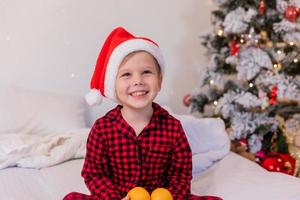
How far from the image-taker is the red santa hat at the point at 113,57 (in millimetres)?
1219

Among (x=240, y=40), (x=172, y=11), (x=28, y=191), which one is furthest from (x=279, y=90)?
(x=28, y=191)

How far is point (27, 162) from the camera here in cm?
174

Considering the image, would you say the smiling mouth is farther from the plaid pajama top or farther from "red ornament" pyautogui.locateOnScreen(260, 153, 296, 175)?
"red ornament" pyautogui.locateOnScreen(260, 153, 296, 175)

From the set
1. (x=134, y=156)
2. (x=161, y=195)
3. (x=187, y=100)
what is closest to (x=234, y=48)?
(x=187, y=100)

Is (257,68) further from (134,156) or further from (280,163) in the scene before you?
(134,156)

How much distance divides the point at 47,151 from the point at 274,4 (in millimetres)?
1425

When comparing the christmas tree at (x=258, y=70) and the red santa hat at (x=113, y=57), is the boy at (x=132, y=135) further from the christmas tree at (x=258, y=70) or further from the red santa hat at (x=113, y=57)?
the christmas tree at (x=258, y=70)

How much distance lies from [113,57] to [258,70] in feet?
3.71

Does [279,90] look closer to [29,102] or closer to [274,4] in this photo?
[274,4]

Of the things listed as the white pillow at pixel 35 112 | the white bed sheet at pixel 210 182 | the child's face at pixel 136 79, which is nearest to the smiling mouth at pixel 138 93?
the child's face at pixel 136 79

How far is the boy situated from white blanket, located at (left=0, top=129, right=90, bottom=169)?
22.3 inches

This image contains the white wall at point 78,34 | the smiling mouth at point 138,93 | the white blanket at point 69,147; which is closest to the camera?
the smiling mouth at point 138,93

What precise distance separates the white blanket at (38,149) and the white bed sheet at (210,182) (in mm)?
33

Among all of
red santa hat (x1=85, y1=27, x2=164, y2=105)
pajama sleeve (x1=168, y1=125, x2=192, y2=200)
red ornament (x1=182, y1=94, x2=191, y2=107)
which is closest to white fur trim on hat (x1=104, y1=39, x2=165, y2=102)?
red santa hat (x1=85, y1=27, x2=164, y2=105)
